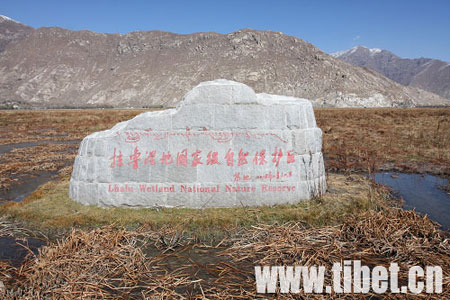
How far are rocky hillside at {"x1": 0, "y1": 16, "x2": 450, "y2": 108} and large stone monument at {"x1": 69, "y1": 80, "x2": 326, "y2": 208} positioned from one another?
307 ft

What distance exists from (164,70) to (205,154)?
119 meters

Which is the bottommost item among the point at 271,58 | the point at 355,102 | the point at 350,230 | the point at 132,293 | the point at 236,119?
the point at 132,293

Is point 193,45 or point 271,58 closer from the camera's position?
point 271,58

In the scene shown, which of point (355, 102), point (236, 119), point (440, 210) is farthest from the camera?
point (355, 102)

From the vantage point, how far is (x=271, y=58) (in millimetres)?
114750

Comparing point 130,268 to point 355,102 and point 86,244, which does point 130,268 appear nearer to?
point 86,244

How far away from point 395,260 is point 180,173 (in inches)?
207

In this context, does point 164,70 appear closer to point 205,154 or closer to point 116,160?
point 116,160

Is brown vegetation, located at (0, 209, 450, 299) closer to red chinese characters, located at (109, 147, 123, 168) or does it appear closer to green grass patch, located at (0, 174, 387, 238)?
green grass patch, located at (0, 174, 387, 238)

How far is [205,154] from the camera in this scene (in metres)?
8.18

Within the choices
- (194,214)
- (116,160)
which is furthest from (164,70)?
(194,214)

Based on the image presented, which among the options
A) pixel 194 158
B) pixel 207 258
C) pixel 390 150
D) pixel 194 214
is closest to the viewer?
pixel 207 258

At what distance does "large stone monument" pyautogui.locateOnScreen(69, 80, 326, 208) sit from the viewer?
26.8 ft

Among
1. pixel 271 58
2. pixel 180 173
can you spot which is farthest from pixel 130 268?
pixel 271 58
